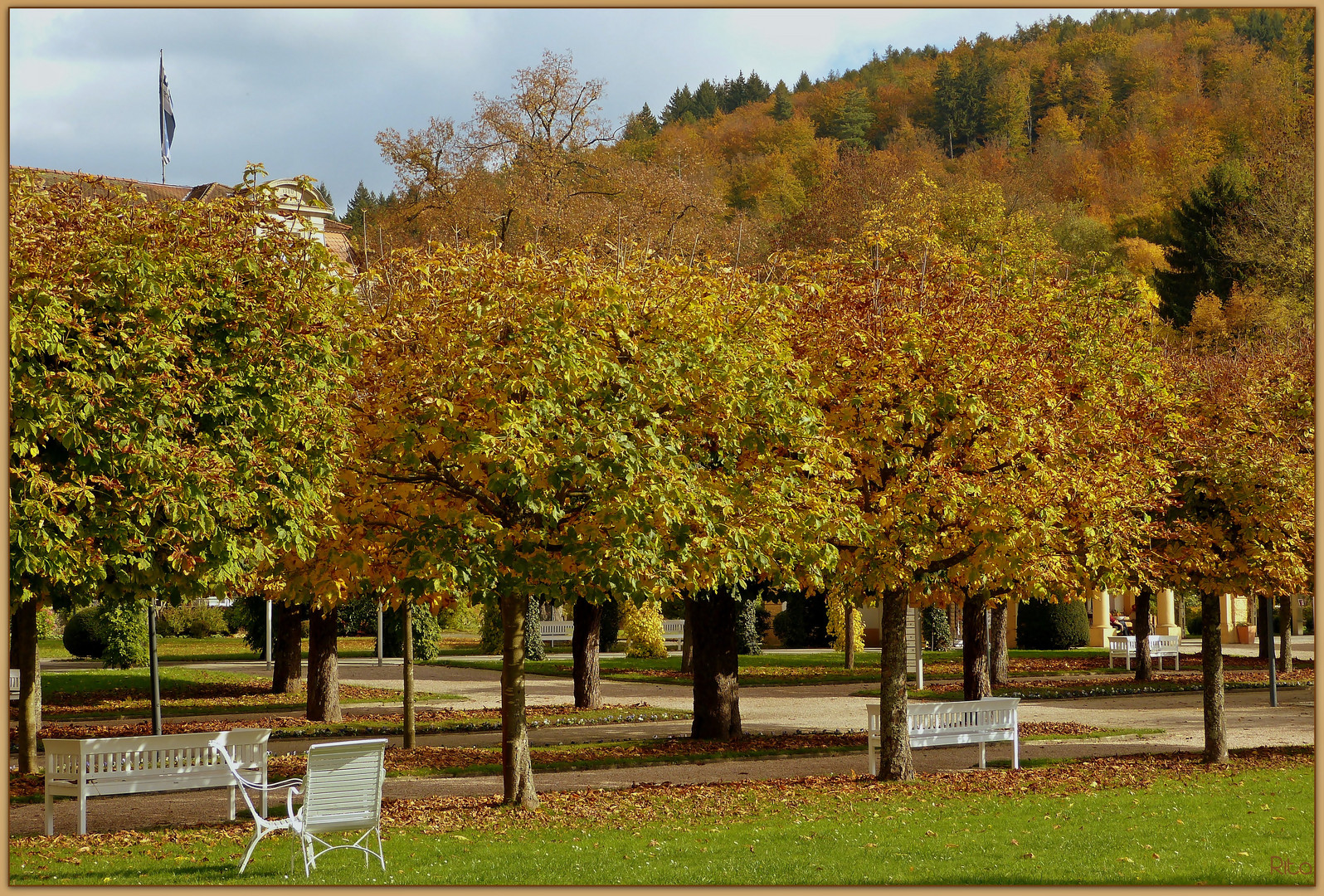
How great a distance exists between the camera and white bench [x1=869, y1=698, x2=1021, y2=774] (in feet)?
43.0

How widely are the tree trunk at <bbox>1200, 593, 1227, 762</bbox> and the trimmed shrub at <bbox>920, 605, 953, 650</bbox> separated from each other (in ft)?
76.4

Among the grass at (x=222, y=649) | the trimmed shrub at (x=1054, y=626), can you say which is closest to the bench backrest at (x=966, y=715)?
the trimmed shrub at (x=1054, y=626)

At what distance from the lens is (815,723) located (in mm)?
19328

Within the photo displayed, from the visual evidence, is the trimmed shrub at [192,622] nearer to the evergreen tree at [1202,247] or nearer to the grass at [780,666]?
the grass at [780,666]

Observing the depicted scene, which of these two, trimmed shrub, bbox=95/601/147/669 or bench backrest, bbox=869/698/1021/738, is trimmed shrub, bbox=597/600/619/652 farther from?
bench backrest, bbox=869/698/1021/738

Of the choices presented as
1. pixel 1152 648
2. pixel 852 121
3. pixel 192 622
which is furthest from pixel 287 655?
pixel 852 121

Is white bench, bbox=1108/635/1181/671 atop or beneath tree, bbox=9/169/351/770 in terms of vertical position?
beneath

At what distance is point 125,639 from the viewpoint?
28.4 meters

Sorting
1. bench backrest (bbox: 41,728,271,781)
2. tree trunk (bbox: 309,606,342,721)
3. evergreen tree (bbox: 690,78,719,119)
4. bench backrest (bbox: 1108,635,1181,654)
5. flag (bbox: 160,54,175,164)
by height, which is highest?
evergreen tree (bbox: 690,78,719,119)

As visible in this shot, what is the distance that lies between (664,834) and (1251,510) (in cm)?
795

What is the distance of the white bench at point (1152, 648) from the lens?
93.2 feet

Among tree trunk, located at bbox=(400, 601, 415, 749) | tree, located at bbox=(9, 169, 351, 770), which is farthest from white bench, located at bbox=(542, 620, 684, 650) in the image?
tree, located at bbox=(9, 169, 351, 770)

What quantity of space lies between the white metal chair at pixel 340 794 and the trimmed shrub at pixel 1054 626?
30.9 metres

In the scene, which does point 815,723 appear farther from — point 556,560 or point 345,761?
point 345,761
